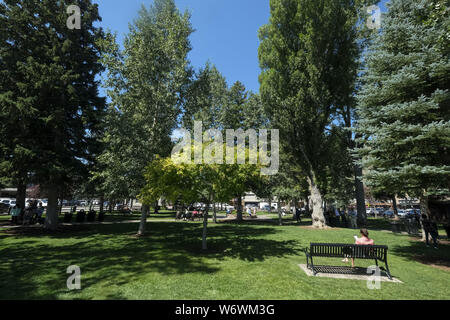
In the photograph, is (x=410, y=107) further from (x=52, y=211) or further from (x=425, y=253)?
(x=52, y=211)

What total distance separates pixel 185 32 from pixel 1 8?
1222 centimetres

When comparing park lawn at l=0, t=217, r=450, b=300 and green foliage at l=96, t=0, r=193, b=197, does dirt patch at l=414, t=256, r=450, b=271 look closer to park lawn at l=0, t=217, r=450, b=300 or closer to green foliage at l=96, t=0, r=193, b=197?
park lawn at l=0, t=217, r=450, b=300

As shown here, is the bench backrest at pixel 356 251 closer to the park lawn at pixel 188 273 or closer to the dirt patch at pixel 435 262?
the park lawn at pixel 188 273

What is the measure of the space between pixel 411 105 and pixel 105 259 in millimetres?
12295

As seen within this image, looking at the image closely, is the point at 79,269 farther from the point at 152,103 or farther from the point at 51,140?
the point at 51,140

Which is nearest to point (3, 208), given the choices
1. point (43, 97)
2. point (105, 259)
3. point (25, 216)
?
point (25, 216)

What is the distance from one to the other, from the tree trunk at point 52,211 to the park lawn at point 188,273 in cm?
422

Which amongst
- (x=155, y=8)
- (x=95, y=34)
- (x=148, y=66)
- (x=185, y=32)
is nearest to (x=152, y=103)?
(x=148, y=66)

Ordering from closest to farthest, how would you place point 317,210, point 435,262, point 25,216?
point 435,262 < point 25,216 < point 317,210

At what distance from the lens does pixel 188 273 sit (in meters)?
6.45

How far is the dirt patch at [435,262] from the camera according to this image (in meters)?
7.89

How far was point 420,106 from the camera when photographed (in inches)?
308

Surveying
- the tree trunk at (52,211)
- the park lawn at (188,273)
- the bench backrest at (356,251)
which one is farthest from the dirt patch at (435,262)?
the tree trunk at (52,211)

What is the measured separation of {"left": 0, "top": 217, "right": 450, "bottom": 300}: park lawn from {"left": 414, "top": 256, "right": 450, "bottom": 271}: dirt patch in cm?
25
